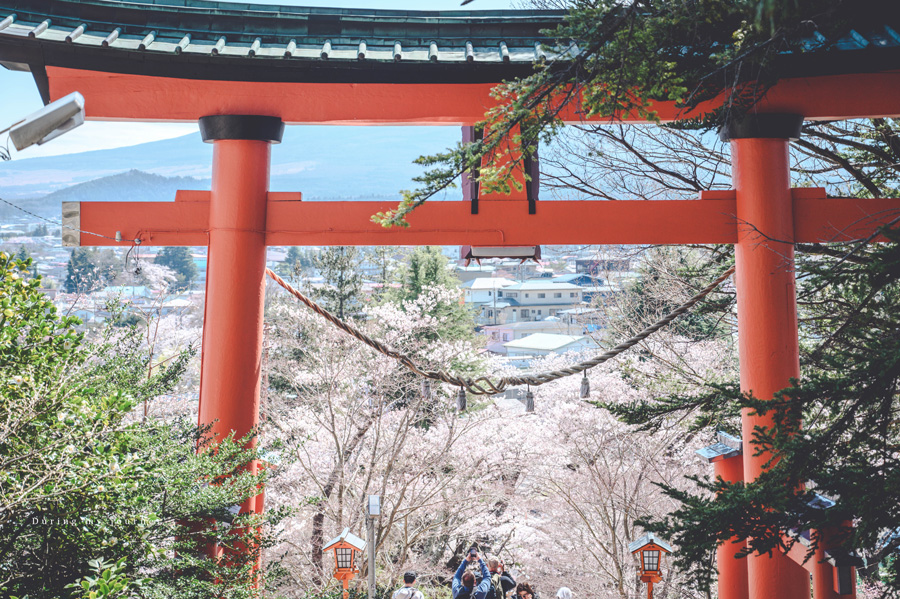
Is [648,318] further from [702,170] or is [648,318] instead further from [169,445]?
[169,445]

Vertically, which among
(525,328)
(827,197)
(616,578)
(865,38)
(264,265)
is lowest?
(616,578)

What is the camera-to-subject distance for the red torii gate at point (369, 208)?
319 centimetres

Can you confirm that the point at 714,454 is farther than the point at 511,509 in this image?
No

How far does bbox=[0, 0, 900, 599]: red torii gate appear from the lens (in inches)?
125

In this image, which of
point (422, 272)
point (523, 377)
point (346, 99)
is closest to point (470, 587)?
point (523, 377)

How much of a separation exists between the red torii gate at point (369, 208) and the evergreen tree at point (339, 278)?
12.3 meters

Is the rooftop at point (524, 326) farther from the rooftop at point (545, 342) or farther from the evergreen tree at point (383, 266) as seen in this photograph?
the evergreen tree at point (383, 266)

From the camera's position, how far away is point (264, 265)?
3.41m

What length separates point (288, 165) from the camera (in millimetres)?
75688

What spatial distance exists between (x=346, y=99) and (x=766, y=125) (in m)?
2.12

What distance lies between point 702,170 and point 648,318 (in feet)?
9.65

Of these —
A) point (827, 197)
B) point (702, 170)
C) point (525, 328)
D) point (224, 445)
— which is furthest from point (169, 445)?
point (525, 328)

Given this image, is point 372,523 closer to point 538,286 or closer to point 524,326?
point 524,326

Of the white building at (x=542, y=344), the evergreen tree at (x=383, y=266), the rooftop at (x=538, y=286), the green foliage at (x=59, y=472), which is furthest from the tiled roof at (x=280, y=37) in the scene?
the rooftop at (x=538, y=286)
